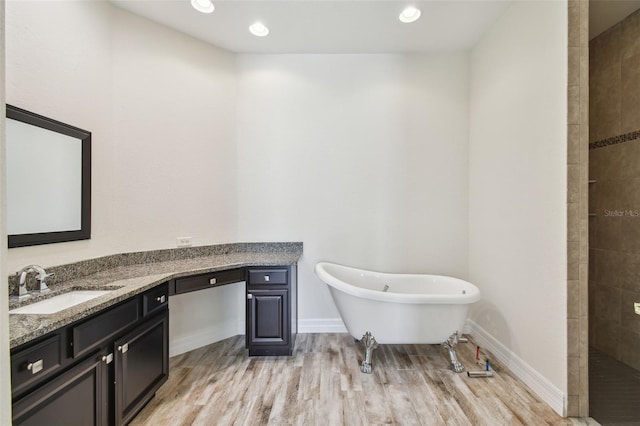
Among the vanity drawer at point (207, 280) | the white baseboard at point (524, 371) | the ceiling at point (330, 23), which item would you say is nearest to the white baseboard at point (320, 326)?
the vanity drawer at point (207, 280)

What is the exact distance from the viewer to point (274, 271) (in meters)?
2.52

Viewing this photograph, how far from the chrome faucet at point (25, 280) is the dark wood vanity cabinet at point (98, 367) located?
17.9 inches

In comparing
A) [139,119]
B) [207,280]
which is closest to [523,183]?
[207,280]

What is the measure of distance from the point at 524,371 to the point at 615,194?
1603 mm

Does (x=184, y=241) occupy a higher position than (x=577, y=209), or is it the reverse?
(x=577, y=209)

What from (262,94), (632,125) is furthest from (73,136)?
(632,125)

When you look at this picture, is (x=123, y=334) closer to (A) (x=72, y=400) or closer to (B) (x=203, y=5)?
(A) (x=72, y=400)

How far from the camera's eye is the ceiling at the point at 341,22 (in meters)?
2.32

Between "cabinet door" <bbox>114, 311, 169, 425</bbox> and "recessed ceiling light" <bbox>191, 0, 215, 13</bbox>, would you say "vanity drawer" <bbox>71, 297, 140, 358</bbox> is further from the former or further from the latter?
"recessed ceiling light" <bbox>191, 0, 215, 13</bbox>

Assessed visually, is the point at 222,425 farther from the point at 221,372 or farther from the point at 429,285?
the point at 429,285

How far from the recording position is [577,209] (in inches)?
71.4

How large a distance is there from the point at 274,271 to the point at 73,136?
5.75 ft

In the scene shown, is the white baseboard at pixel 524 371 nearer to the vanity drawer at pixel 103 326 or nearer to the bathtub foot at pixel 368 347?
the bathtub foot at pixel 368 347

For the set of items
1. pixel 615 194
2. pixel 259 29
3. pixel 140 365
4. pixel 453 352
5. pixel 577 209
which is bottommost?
pixel 453 352
